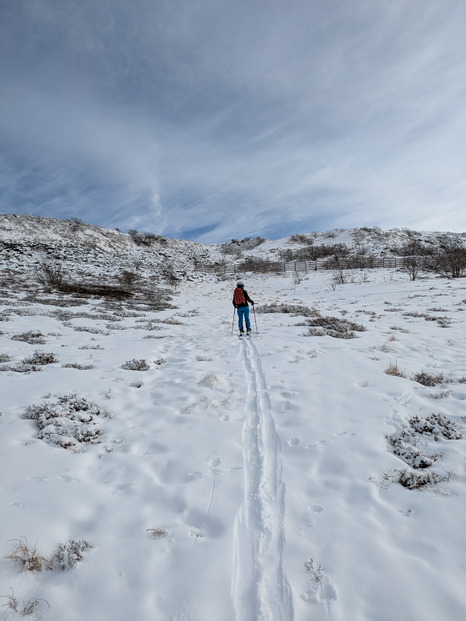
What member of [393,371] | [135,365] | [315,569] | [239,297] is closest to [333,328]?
[239,297]

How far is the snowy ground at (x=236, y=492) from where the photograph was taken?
2.11 metres

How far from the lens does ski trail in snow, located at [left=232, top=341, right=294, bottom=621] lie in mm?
2113

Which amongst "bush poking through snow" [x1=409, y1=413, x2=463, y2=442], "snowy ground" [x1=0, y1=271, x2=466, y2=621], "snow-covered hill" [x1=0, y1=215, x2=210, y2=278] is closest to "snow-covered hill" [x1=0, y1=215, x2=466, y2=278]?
"snow-covered hill" [x1=0, y1=215, x2=210, y2=278]

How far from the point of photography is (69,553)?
91.8 inches

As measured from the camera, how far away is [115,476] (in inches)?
132

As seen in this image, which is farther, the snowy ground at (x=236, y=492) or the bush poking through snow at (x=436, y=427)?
the bush poking through snow at (x=436, y=427)

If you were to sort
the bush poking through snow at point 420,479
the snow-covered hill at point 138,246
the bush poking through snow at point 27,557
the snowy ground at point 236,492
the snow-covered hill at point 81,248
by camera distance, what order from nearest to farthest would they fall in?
the snowy ground at point 236,492
the bush poking through snow at point 27,557
the bush poking through snow at point 420,479
the snow-covered hill at point 81,248
the snow-covered hill at point 138,246

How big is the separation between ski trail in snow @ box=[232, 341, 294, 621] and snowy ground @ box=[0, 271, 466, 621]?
0.01m

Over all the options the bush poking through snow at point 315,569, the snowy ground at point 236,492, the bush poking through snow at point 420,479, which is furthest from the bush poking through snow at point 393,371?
the bush poking through snow at point 315,569

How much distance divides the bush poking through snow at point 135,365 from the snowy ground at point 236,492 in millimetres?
217

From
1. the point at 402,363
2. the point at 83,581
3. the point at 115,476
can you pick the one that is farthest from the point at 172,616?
the point at 402,363

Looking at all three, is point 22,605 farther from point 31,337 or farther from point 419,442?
point 31,337

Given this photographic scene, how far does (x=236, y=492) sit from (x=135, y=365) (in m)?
4.53

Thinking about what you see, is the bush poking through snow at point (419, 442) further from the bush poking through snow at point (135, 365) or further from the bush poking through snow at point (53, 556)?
the bush poking through snow at point (135, 365)
